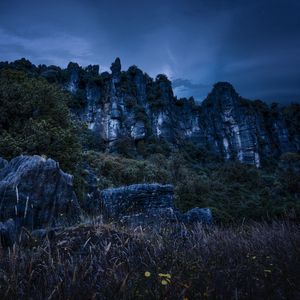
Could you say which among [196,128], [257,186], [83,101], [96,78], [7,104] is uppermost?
[96,78]

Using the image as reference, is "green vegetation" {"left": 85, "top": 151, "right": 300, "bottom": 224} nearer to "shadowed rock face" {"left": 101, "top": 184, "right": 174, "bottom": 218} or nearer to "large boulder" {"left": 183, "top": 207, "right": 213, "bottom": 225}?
"large boulder" {"left": 183, "top": 207, "right": 213, "bottom": 225}

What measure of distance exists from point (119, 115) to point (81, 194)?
59.7m

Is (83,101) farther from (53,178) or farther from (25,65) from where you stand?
(53,178)

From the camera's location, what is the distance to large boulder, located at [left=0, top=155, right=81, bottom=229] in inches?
268

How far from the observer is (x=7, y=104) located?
14.4m

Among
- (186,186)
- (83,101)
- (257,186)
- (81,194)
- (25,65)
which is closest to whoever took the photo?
(81,194)

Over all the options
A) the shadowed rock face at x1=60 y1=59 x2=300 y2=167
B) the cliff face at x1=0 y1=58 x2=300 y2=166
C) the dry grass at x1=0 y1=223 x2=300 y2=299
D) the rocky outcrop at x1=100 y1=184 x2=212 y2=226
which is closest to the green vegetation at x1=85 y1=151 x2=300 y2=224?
the rocky outcrop at x1=100 y1=184 x2=212 y2=226

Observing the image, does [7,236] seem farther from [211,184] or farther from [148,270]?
[211,184]

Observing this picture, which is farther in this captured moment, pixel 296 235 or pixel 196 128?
pixel 196 128

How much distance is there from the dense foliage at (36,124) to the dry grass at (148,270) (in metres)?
8.89

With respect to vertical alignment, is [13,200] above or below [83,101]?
below

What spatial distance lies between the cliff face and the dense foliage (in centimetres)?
5135

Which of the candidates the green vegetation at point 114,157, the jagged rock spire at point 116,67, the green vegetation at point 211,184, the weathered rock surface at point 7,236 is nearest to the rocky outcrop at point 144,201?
the green vegetation at point 114,157

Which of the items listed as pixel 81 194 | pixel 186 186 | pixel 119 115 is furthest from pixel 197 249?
pixel 119 115
